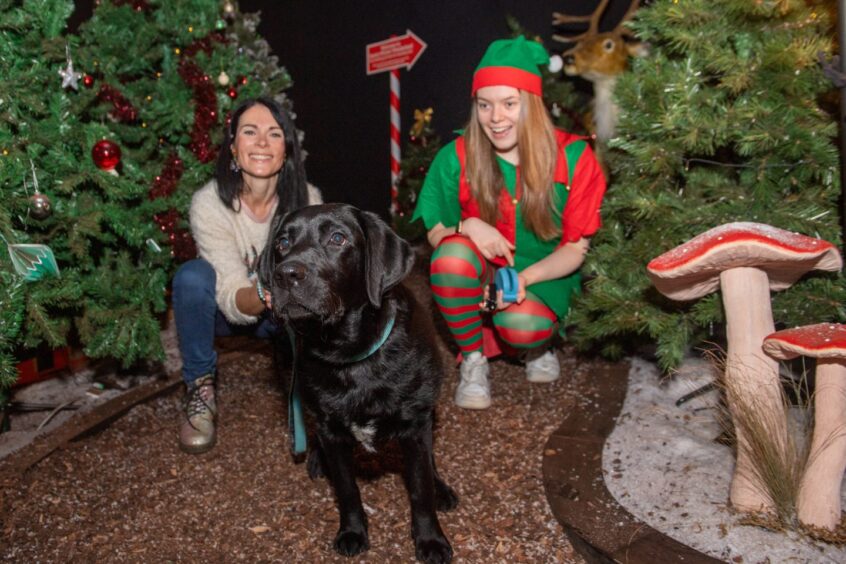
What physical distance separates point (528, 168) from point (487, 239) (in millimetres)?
345

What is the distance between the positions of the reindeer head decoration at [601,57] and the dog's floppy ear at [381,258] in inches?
109

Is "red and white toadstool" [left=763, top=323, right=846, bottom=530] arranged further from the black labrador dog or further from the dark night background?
A: the dark night background

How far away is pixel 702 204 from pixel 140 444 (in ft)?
7.93

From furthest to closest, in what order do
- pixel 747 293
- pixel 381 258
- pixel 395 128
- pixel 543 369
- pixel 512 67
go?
pixel 395 128
pixel 543 369
pixel 512 67
pixel 381 258
pixel 747 293

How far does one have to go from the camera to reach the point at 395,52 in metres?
5.51

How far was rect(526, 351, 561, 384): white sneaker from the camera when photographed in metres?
3.09

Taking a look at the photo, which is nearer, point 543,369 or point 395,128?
point 543,369

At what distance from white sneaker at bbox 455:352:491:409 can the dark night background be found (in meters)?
3.02

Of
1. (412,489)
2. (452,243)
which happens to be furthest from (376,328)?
(452,243)

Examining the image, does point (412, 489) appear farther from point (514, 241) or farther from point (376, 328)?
point (514, 241)

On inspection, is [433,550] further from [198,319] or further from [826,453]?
[198,319]

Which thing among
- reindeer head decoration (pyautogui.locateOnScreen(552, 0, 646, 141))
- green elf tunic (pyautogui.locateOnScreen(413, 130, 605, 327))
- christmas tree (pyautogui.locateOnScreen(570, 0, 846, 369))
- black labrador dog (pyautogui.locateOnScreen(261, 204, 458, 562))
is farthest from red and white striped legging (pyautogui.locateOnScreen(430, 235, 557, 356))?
reindeer head decoration (pyautogui.locateOnScreen(552, 0, 646, 141))

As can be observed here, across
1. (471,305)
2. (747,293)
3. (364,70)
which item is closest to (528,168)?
(471,305)

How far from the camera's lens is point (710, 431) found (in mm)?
2383
